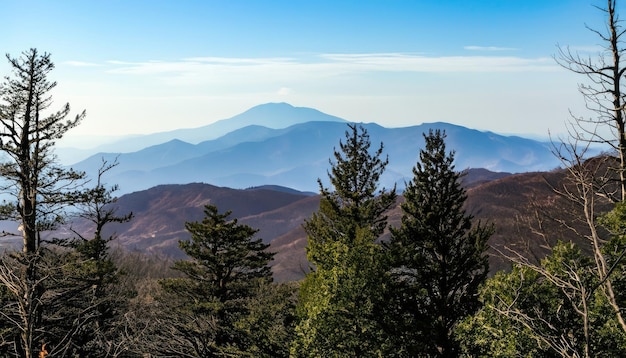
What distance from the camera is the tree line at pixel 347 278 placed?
14.8m

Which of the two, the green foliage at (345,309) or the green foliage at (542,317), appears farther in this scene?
the green foliage at (345,309)

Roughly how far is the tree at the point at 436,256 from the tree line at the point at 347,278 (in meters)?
0.07

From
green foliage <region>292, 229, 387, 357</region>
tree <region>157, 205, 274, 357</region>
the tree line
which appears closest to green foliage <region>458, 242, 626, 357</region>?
the tree line

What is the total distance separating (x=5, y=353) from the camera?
58.6ft

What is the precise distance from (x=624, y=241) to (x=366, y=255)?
27.0 ft

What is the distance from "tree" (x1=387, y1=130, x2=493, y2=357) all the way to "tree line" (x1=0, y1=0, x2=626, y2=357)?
65 mm

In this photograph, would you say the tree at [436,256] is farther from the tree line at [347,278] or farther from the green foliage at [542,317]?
the green foliage at [542,317]

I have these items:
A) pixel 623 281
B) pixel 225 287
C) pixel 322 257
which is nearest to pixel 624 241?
pixel 623 281

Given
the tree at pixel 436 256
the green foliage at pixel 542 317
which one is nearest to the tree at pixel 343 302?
the tree at pixel 436 256

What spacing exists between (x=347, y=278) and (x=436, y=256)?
688cm

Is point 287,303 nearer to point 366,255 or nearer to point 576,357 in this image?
point 366,255

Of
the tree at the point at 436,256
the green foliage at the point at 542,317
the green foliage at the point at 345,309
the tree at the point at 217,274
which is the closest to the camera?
the green foliage at the point at 542,317

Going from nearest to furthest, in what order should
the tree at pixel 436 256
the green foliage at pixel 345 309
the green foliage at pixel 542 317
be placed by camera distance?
the green foliage at pixel 542 317, the green foliage at pixel 345 309, the tree at pixel 436 256

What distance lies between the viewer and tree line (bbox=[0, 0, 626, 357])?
14.8 metres
